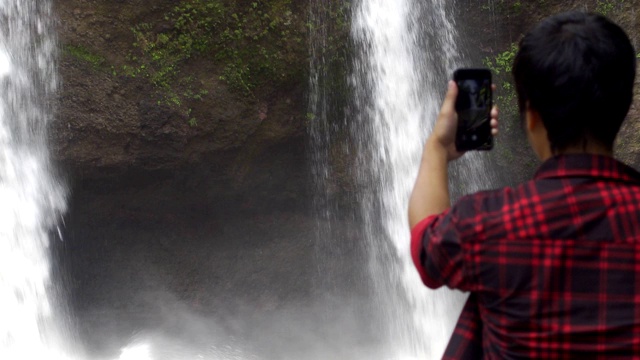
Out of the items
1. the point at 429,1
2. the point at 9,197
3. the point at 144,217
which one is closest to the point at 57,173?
the point at 9,197

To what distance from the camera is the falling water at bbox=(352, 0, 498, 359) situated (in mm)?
4961

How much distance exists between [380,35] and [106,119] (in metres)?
2.03

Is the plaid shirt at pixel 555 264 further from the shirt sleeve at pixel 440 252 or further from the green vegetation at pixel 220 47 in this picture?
the green vegetation at pixel 220 47

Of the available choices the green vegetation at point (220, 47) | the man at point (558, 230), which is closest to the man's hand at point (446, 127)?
the man at point (558, 230)

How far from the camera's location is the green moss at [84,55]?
450 cm

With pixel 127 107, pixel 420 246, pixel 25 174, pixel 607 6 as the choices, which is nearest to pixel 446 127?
pixel 420 246

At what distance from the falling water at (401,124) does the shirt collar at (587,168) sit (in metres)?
3.87

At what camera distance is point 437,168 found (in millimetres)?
1188

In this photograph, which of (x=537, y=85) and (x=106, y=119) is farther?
(x=106, y=119)

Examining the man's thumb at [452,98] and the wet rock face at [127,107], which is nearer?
the man's thumb at [452,98]

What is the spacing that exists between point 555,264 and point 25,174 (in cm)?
426

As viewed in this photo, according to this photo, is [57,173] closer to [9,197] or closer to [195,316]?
[9,197]

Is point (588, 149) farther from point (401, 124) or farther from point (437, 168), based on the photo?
point (401, 124)

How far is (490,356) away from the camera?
42.3 inches
